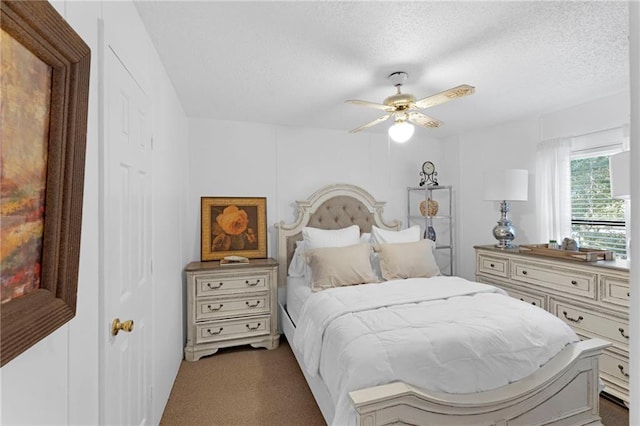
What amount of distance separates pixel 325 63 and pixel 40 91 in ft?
5.70

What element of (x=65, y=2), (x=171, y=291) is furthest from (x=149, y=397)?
(x=65, y=2)

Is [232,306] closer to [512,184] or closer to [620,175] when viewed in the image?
[512,184]

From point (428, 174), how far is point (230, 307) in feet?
9.81

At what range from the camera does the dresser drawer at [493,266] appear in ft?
10.6

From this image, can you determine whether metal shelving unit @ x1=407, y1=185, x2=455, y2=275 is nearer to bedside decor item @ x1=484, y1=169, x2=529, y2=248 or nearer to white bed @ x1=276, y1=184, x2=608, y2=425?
bedside decor item @ x1=484, y1=169, x2=529, y2=248

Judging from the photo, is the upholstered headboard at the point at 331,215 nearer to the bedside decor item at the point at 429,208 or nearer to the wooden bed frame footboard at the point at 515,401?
the bedside decor item at the point at 429,208

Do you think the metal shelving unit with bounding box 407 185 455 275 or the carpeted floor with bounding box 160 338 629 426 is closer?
the carpeted floor with bounding box 160 338 629 426

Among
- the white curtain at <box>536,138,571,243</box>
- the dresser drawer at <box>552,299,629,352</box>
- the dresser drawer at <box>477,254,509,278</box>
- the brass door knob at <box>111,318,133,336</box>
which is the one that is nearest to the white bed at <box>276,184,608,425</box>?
the dresser drawer at <box>552,299,629,352</box>

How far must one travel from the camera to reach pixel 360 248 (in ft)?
9.95

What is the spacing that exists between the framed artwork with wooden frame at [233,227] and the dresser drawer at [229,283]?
40 cm

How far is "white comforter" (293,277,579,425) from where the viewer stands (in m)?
1.64

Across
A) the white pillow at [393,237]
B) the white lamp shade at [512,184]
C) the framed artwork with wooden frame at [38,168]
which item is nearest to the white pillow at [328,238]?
the white pillow at [393,237]

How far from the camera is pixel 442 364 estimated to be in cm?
167

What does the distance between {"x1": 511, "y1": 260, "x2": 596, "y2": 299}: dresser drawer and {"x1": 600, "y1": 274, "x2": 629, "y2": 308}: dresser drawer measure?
6 centimetres
